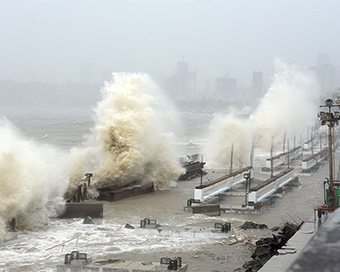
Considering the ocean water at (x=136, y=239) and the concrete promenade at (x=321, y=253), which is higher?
the concrete promenade at (x=321, y=253)

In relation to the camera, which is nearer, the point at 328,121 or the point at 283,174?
the point at 328,121

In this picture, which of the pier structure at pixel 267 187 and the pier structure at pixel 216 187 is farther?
the pier structure at pixel 216 187

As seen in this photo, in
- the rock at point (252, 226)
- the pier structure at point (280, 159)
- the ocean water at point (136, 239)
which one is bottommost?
the ocean water at point (136, 239)

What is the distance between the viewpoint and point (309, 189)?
87.2 ft

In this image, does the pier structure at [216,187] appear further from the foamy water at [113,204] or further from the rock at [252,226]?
the rock at [252,226]

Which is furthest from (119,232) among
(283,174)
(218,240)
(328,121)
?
(283,174)

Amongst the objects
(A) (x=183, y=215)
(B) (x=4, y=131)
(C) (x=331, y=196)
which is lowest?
(A) (x=183, y=215)

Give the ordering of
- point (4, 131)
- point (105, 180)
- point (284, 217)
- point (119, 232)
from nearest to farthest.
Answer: point (119, 232), point (284, 217), point (4, 131), point (105, 180)

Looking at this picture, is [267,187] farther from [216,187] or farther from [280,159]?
[280,159]

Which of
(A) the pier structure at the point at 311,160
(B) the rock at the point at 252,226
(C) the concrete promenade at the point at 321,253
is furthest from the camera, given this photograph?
(A) the pier structure at the point at 311,160

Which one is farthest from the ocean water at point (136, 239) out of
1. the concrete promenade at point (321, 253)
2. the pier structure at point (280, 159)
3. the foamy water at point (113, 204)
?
the pier structure at point (280, 159)

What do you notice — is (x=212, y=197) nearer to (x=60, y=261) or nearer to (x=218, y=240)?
(x=218, y=240)

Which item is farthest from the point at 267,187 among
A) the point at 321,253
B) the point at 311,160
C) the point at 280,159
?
the point at 321,253

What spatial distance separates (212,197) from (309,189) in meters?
6.79
